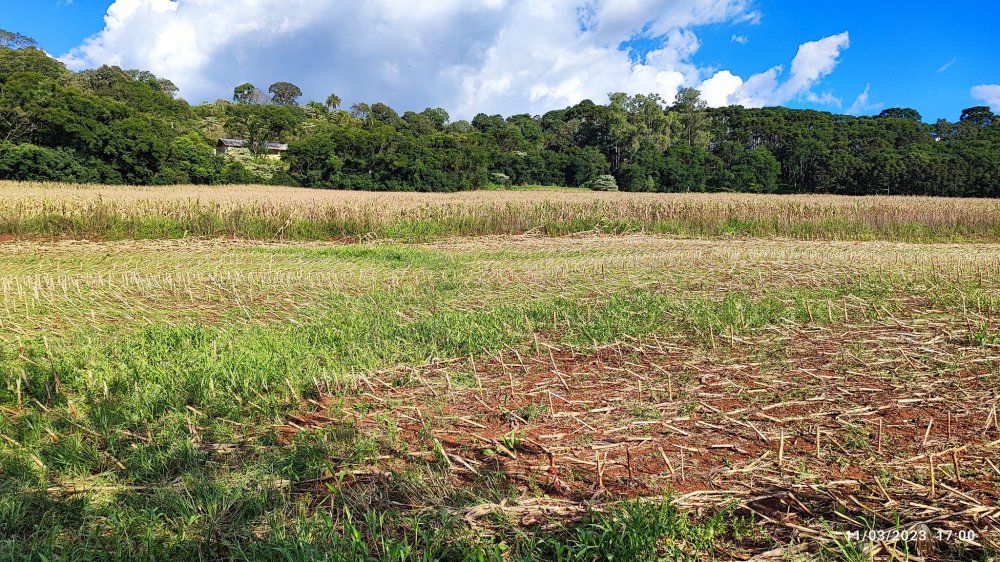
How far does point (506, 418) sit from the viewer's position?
3.89 meters

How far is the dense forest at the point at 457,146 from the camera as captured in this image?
39.7 m

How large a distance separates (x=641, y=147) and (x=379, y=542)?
82266mm

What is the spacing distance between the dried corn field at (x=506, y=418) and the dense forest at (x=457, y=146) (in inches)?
1498

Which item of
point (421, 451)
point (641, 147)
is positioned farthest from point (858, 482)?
point (641, 147)

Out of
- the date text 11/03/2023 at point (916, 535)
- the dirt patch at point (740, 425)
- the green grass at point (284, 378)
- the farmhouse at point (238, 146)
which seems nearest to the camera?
the date text 11/03/2023 at point (916, 535)

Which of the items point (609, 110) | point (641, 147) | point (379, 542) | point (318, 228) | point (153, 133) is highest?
point (609, 110)

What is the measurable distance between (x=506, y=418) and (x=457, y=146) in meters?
52.5

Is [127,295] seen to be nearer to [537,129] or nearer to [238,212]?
[238,212]

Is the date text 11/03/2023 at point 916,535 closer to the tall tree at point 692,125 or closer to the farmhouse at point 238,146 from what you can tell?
the farmhouse at point 238,146

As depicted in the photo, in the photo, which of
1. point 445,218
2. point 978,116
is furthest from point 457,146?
point 978,116

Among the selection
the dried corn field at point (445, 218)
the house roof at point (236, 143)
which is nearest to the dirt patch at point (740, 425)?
the dried corn field at point (445, 218)

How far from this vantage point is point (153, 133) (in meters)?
40.7

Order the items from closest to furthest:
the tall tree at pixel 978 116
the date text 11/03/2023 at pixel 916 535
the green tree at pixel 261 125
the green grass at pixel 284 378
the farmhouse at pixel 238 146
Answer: the date text 11/03/2023 at pixel 916 535 < the green grass at pixel 284 378 < the green tree at pixel 261 125 < the farmhouse at pixel 238 146 < the tall tree at pixel 978 116

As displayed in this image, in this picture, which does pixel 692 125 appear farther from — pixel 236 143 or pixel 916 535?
pixel 916 535
